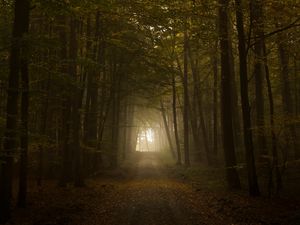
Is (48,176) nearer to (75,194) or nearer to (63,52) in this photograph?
(75,194)

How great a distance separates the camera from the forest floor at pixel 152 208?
Answer: 37.0ft

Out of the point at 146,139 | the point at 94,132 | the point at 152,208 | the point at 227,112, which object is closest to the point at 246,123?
the point at 227,112

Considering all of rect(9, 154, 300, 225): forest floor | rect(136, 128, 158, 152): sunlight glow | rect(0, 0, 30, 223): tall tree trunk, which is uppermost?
rect(136, 128, 158, 152): sunlight glow

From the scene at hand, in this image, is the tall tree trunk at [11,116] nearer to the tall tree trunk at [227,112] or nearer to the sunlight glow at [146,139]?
A: the tall tree trunk at [227,112]

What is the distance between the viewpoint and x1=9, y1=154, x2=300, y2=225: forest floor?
11.3 meters

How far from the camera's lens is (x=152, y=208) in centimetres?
1324

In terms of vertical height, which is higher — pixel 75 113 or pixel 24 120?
pixel 75 113

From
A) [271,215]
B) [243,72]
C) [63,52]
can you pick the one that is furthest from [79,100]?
[271,215]

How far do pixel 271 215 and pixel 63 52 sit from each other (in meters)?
13.0

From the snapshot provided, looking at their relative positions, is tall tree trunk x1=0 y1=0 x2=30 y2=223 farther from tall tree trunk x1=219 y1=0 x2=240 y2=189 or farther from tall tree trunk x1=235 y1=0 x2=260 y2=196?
tall tree trunk x1=219 y1=0 x2=240 y2=189

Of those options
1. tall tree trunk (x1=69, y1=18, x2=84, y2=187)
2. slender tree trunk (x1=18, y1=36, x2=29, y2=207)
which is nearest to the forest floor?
slender tree trunk (x1=18, y1=36, x2=29, y2=207)

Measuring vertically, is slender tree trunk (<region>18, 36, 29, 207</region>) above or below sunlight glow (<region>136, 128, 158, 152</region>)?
below

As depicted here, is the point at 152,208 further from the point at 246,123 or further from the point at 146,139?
the point at 146,139

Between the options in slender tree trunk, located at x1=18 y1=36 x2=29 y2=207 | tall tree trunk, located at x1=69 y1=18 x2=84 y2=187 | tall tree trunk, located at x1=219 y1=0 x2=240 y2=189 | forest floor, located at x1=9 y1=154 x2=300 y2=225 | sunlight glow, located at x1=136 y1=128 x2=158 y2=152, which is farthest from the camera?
Result: sunlight glow, located at x1=136 y1=128 x2=158 y2=152
